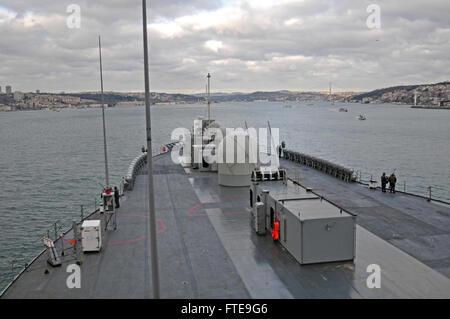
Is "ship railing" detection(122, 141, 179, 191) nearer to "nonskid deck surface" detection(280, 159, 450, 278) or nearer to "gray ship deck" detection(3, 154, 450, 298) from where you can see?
"gray ship deck" detection(3, 154, 450, 298)

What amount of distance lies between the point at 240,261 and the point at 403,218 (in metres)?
9.42

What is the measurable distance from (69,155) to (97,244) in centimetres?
6024

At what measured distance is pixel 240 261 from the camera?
14.4 m

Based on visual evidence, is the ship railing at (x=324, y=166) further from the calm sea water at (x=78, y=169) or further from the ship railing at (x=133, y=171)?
the calm sea water at (x=78, y=169)

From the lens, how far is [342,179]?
28734 millimetres

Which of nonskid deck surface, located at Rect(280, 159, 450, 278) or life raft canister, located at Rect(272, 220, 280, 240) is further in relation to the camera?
life raft canister, located at Rect(272, 220, 280, 240)

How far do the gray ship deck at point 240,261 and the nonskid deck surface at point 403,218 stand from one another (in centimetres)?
4

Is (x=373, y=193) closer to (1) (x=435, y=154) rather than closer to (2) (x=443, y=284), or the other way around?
(2) (x=443, y=284)

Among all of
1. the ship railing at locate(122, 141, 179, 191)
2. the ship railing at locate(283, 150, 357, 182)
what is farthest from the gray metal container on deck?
the ship railing at locate(122, 141, 179, 191)

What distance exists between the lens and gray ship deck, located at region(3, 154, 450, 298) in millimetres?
12094

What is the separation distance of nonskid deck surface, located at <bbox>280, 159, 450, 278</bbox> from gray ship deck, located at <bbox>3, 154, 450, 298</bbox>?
45 millimetres

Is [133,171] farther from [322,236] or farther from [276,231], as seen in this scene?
[322,236]
